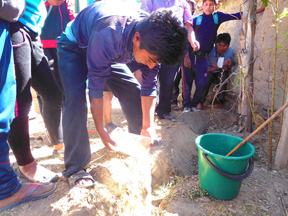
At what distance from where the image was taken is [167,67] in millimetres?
3211

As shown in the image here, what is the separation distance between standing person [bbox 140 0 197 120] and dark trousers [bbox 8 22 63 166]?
174cm

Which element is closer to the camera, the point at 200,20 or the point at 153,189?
the point at 153,189

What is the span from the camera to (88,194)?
5.25ft

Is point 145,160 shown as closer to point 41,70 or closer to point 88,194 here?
point 88,194

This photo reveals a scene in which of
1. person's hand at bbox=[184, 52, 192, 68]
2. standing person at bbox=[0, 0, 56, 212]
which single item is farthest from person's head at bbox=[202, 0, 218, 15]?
standing person at bbox=[0, 0, 56, 212]

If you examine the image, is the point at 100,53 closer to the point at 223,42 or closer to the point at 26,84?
the point at 26,84

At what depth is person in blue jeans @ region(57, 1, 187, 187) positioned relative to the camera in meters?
1.32

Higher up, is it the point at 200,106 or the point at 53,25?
the point at 53,25

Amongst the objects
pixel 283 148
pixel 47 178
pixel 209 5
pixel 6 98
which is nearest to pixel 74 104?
pixel 6 98

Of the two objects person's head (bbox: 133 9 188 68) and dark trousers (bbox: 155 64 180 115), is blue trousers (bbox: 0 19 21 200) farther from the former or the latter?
dark trousers (bbox: 155 64 180 115)

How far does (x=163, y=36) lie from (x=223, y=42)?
3180 mm

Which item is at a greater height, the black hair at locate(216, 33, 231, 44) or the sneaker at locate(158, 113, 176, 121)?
the black hair at locate(216, 33, 231, 44)

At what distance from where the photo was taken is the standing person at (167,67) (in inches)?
117

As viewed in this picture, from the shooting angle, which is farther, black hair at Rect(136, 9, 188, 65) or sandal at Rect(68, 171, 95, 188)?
sandal at Rect(68, 171, 95, 188)
